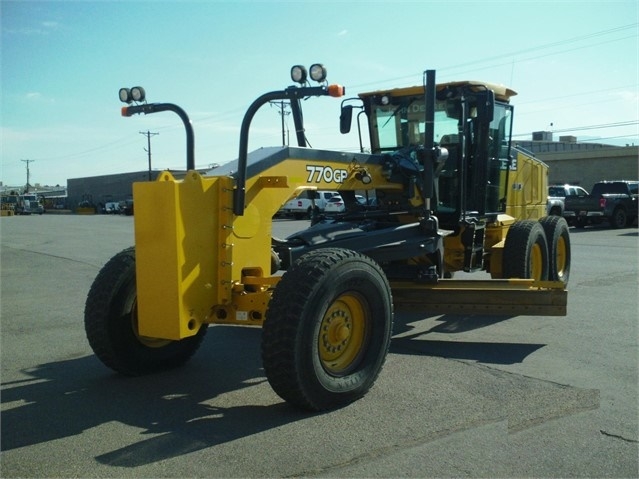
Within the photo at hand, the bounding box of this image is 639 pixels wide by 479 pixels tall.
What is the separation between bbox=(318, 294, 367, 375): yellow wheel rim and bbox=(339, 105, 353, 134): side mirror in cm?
337

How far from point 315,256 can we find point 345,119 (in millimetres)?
Result: 3586

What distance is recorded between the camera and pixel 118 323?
222 inches

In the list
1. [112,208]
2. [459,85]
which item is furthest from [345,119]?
[112,208]

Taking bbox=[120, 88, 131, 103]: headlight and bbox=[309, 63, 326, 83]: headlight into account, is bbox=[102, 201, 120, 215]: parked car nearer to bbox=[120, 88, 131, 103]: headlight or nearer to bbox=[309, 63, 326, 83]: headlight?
bbox=[120, 88, 131, 103]: headlight

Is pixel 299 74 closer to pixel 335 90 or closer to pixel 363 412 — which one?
pixel 335 90

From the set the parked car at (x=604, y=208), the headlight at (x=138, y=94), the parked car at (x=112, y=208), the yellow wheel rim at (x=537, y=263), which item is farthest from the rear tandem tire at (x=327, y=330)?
the parked car at (x=112, y=208)

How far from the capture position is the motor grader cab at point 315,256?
4.86 meters

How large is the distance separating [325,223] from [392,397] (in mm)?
2634

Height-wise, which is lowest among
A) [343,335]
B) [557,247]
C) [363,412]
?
[363,412]

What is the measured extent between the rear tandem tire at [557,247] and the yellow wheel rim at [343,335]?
506 cm

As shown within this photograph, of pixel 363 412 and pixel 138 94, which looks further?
pixel 138 94

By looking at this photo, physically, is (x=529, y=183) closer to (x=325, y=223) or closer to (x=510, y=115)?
(x=510, y=115)

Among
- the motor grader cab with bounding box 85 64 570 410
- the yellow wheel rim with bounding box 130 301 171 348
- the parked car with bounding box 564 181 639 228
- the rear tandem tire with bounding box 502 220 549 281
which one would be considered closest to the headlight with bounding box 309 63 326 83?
the motor grader cab with bounding box 85 64 570 410

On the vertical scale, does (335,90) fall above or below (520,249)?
above
